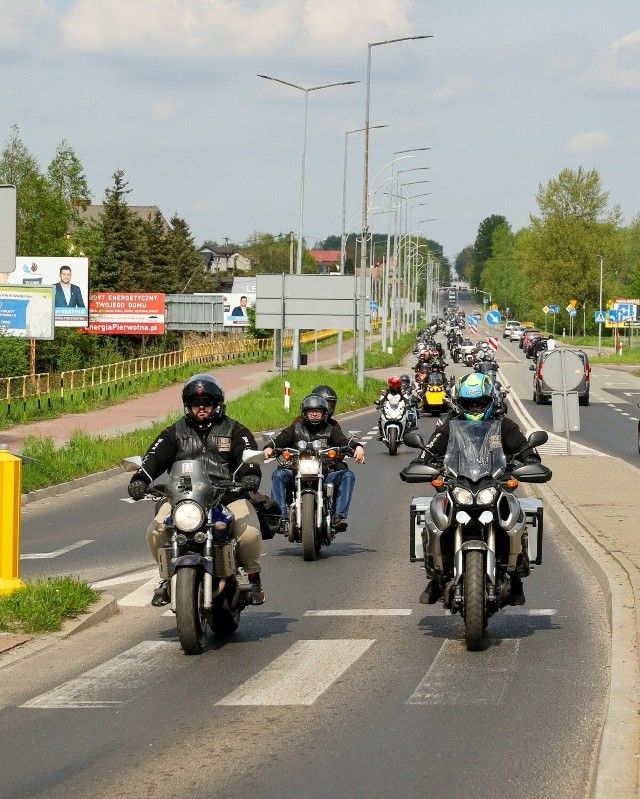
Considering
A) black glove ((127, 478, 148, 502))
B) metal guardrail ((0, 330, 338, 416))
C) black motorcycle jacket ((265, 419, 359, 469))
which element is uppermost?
black glove ((127, 478, 148, 502))

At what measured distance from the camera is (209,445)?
959 cm

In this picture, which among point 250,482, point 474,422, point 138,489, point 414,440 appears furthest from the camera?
point 414,440

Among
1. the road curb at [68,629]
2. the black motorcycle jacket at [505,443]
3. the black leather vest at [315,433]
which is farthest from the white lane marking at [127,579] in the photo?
the black motorcycle jacket at [505,443]

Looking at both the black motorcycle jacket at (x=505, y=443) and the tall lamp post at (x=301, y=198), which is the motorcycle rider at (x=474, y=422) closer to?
the black motorcycle jacket at (x=505, y=443)

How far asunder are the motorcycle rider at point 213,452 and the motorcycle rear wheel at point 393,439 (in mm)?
21165

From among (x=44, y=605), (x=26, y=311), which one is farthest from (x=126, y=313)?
(x=44, y=605)

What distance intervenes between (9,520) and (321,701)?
379 cm

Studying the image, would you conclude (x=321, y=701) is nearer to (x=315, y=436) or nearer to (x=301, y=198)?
(x=315, y=436)

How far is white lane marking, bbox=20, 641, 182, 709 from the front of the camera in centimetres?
775

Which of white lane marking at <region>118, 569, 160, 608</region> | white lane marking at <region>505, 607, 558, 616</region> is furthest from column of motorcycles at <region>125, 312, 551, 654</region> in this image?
Result: white lane marking at <region>118, 569, 160, 608</region>

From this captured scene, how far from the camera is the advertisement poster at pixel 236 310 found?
96438 mm

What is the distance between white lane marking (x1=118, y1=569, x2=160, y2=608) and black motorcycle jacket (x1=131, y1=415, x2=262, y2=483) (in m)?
2.23

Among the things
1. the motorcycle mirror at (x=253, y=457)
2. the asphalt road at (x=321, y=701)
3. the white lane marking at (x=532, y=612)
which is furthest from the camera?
the white lane marking at (x=532, y=612)

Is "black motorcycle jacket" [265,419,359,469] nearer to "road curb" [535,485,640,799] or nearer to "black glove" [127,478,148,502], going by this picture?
"road curb" [535,485,640,799]
